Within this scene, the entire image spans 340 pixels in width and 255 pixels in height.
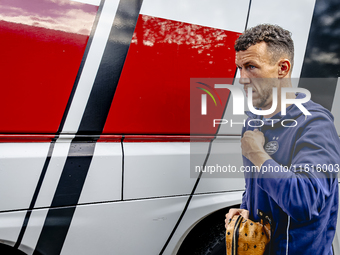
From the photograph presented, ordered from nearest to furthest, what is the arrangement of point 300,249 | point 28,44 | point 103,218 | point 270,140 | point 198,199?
point 300,249 < point 270,140 < point 28,44 < point 103,218 < point 198,199

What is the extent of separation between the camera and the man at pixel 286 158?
97 cm

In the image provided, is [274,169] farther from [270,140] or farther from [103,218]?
[103,218]

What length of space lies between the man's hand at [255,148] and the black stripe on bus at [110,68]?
81 centimetres

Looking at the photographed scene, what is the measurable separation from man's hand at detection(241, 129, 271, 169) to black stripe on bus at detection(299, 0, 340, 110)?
1005 millimetres

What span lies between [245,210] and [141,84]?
92cm

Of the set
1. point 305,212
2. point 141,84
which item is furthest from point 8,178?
point 305,212

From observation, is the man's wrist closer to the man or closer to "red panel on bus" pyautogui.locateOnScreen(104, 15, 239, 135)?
the man

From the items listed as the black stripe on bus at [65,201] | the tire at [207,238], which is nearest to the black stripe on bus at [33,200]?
the black stripe on bus at [65,201]

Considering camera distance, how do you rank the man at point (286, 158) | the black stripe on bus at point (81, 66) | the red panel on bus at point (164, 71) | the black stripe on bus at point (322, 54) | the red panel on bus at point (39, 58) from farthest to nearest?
the black stripe on bus at point (322, 54) → the red panel on bus at point (164, 71) → the black stripe on bus at point (81, 66) → the red panel on bus at point (39, 58) → the man at point (286, 158)

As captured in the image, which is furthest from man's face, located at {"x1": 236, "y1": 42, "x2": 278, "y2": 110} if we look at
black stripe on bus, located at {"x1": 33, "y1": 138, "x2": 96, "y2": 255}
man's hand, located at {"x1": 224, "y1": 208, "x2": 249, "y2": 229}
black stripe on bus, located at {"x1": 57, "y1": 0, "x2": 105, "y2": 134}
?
black stripe on bus, located at {"x1": 33, "y1": 138, "x2": 96, "y2": 255}

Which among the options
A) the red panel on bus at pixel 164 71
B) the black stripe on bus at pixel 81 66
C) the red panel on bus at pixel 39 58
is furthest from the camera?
the red panel on bus at pixel 164 71

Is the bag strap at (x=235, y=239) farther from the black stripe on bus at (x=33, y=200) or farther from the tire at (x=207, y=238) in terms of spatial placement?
the black stripe on bus at (x=33, y=200)

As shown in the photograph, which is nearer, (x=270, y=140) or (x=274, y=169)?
(x=274, y=169)

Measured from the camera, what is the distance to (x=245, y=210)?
4.50 ft
